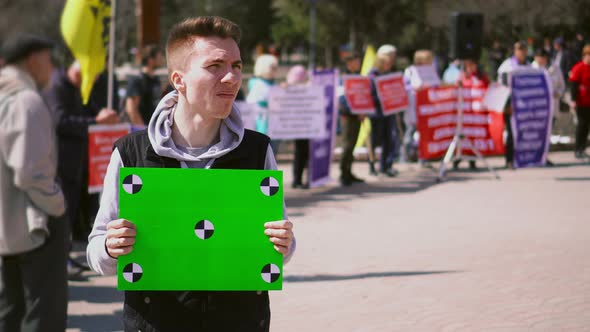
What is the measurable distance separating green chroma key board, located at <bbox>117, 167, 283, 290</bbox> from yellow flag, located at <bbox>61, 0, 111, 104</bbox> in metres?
6.39

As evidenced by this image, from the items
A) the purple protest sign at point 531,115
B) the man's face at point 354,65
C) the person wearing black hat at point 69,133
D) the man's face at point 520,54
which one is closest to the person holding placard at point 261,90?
the man's face at point 354,65

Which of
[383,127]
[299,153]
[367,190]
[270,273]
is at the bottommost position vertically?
[367,190]

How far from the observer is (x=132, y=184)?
2.83 meters

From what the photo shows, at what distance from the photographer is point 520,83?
1528cm

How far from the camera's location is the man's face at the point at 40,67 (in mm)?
4797

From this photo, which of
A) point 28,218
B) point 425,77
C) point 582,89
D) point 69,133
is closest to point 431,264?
point 69,133

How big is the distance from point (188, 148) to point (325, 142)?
11195mm

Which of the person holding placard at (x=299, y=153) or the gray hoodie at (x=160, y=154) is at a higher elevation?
the gray hoodie at (x=160, y=154)

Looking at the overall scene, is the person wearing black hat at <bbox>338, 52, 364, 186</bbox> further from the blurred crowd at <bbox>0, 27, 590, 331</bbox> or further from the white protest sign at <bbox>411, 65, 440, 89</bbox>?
the white protest sign at <bbox>411, 65, 440, 89</bbox>

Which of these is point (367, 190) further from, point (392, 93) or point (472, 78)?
point (472, 78)

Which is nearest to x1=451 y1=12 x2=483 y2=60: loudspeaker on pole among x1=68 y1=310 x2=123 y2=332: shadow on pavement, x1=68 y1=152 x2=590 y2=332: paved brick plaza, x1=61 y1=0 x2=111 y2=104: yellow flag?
x1=68 y1=152 x2=590 y2=332: paved brick plaza

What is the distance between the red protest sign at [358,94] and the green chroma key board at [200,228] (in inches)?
447

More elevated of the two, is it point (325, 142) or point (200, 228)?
point (200, 228)

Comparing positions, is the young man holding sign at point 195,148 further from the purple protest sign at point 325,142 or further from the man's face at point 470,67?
the man's face at point 470,67
